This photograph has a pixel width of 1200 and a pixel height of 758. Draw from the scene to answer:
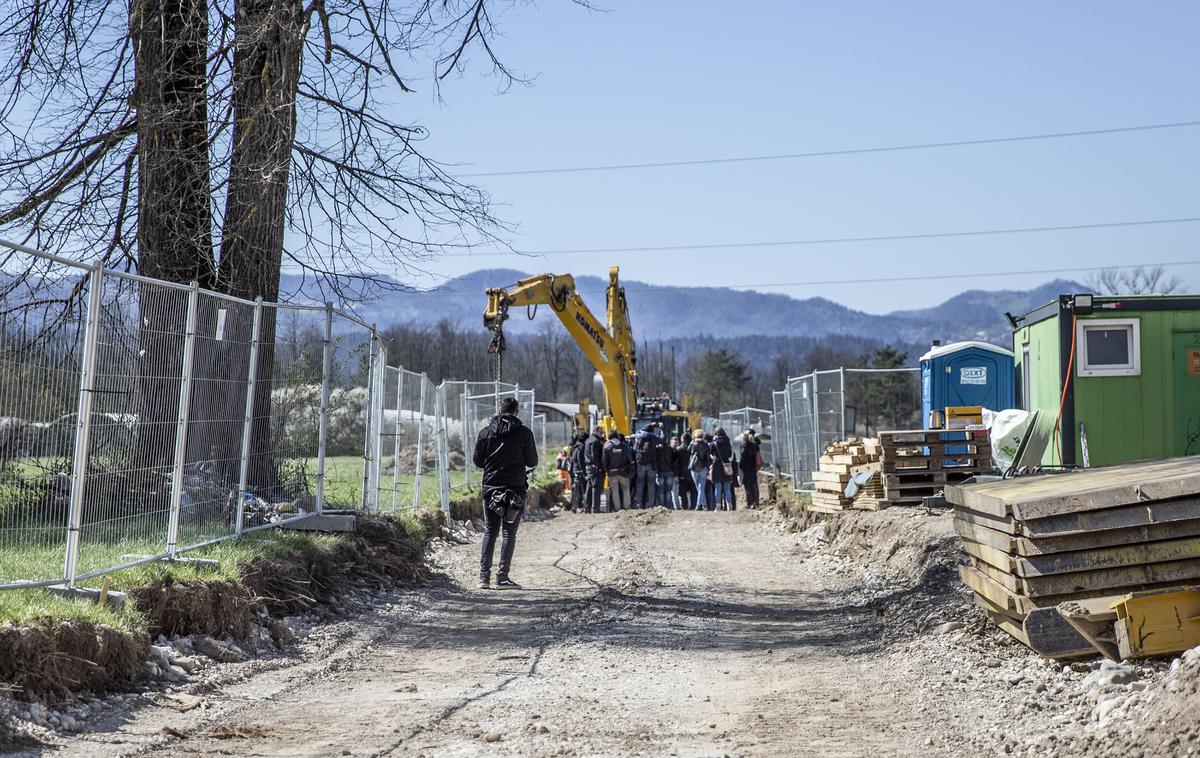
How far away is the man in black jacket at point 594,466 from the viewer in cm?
2672

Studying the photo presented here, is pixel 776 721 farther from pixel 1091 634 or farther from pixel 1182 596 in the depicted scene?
pixel 1182 596

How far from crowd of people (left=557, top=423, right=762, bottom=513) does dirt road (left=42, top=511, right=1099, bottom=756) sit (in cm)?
1332

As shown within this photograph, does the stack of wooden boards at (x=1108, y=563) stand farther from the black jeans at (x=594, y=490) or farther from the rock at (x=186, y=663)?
the black jeans at (x=594, y=490)

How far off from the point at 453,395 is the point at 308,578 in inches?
598

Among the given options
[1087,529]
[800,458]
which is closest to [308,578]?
[1087,529]

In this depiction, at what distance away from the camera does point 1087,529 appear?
22.3 feet

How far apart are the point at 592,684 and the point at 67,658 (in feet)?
9.52

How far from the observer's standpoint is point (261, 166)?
1115cm

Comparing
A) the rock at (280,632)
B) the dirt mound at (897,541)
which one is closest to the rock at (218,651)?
the rock at (280,632)

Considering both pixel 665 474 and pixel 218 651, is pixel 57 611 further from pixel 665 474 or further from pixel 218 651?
pixel 665 474

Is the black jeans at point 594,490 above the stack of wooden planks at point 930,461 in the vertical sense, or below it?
below

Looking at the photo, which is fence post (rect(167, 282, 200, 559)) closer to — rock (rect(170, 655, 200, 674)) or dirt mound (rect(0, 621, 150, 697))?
rock (rect(170, 655, 200, 674))

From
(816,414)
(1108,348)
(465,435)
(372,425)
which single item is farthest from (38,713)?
(465,435)

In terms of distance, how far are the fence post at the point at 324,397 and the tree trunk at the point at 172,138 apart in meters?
1.31
